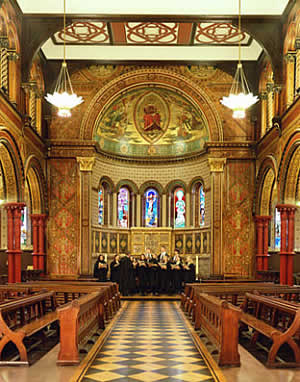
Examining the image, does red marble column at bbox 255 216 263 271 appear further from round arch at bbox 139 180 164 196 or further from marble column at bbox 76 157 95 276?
marble column at bbox 76 157 95 276

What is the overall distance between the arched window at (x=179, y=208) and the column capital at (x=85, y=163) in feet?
17.9

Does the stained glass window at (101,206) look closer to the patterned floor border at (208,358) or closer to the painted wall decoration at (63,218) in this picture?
the painted wall decoration at (63,218)

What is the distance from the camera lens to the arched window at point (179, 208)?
25.9 meters

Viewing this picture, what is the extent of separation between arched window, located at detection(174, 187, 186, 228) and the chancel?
51mm

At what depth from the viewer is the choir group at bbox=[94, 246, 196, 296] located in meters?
20.2

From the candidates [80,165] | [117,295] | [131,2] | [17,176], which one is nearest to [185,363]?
[117,295]

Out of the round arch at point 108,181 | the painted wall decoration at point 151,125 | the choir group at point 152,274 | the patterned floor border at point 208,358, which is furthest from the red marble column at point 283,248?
the round arch at point 108,181

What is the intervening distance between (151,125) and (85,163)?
4787 mm

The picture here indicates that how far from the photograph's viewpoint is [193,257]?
24.1m

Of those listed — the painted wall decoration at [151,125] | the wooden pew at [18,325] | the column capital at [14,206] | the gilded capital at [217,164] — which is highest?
the painted wall decoration at [151,125]

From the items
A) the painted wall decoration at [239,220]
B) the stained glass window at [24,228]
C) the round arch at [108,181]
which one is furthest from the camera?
the stained glass window at [24,228]

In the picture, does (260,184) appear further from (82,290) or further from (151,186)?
(82,290)

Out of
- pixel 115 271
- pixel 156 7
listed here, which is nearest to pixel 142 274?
pixel 115 271

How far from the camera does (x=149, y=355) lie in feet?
26.7
